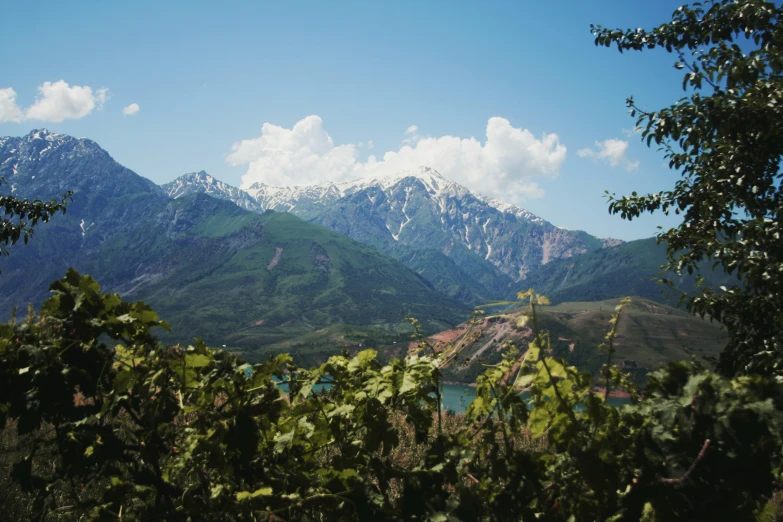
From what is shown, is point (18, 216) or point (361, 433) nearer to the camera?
point (361, 433)

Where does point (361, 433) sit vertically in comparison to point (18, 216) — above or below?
below

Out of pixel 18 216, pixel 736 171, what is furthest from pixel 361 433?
pixel 18 216

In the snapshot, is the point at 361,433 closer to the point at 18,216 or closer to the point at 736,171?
the point at 736,171

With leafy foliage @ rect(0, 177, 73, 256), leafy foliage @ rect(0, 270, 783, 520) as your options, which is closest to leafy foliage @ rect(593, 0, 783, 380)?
leafy foliage @ rect(0, 270, 783, 520)

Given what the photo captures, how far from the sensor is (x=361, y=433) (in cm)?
311

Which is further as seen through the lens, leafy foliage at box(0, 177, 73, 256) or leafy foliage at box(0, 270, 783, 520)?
leafy foliage at box(0, 177, 73, 256)

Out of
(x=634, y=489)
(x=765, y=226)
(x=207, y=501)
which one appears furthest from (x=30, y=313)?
(x=765, y=226)

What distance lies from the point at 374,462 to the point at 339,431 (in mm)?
461

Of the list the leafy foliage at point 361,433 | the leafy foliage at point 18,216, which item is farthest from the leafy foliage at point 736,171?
the leafy foliage at point 18,216

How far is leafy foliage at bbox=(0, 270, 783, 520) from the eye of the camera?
1894 mm

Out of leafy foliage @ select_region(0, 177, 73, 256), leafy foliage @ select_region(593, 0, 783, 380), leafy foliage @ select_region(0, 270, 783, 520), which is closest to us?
leafy foliage @ select_region(0, 270, 783, 520)

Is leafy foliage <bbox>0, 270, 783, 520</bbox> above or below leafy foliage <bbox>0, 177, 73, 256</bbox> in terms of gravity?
below

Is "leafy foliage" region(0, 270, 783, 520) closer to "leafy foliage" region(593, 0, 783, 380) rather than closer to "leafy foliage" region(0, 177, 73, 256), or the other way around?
"leafy foliage" region(593, 0, 783, 380)

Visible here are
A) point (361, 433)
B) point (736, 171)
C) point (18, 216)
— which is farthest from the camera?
point (18, 216)
